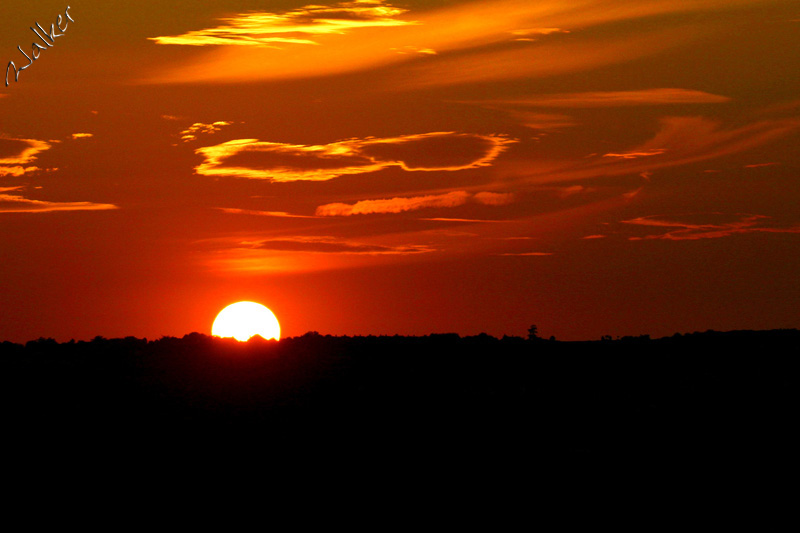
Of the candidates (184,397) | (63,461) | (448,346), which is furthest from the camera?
(448,346)

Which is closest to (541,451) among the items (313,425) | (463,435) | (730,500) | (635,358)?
(463,435)

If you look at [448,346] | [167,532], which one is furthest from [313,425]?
[448,346]

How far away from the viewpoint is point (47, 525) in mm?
16109

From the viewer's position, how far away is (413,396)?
70.0ft

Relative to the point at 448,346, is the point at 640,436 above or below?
below

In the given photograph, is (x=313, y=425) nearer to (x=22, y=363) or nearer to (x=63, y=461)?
(x=63, y=461)

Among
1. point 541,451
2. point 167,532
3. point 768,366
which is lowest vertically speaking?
point 167,532

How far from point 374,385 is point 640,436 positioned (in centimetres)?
641

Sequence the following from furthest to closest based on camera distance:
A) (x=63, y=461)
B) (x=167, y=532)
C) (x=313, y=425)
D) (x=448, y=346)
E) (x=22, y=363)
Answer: (x=448, y=346)
(x=22, y=363)
(x=313, y=425)
(x=63, y=461)
(x=167, y=532)

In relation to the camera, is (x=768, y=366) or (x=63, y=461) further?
(x=768, y=366)

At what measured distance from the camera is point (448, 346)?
25.6m

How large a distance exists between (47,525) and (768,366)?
17611 mm

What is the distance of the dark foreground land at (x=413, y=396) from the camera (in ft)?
62.7

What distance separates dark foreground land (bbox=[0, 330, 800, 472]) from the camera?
752 inches
